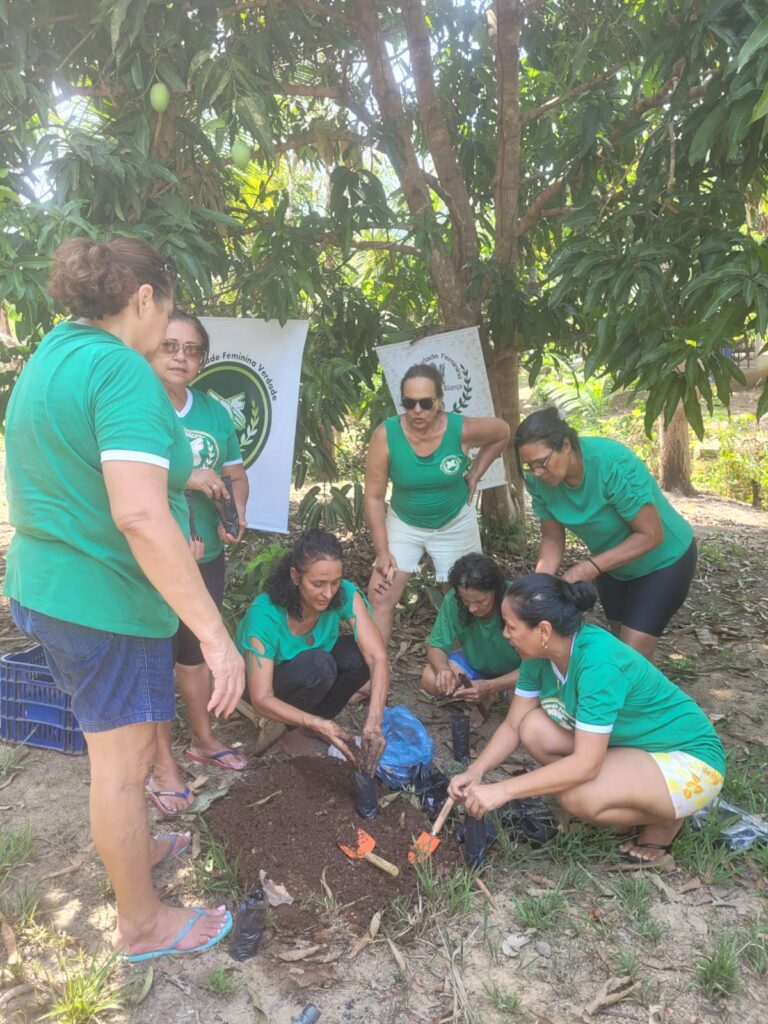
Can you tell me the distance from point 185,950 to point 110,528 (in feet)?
3.46

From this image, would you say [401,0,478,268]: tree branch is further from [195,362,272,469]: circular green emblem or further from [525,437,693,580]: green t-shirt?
[525,437,693,580]: green t-shirt

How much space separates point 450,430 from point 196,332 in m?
1.12

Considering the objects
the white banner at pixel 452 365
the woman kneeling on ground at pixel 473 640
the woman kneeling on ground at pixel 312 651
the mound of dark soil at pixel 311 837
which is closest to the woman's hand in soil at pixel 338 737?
the woman kneeling on ground at pixel 312 651

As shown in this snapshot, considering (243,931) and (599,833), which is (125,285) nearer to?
(243,931)

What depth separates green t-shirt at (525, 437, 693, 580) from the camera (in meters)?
2.79

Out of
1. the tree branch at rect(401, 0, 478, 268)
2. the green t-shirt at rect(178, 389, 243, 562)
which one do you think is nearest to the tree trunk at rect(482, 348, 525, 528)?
the tree branch at rect(401, 0, 478, 268)

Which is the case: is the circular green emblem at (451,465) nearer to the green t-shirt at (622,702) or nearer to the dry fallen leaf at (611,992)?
the green t-shirt at (622,702)

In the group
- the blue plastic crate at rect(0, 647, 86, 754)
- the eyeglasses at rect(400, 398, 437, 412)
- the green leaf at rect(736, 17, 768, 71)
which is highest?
the green leaf at rect(736, 17, 768, 71)

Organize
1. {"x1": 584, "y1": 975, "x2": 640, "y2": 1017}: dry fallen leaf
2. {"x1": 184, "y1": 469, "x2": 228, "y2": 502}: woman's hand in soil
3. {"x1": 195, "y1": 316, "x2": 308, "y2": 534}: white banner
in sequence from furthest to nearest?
{"x1": 195, "y1": 316, "x2": 308, "y2": 534}: white banner → {"x1": 184, "y1": 469, "x2": 228, "y2": 502}: woman's hand in soil → {"x1": 584, "y1": 975, "x2": 640, "y2": 1017}: dry fallen leaf

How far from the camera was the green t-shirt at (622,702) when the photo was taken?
2145 millimetres

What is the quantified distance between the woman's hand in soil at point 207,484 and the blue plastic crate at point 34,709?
0.84 m

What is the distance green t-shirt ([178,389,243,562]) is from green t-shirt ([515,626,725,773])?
3.76 ft

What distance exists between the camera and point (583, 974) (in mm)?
1934

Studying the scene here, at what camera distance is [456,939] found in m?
2.04
